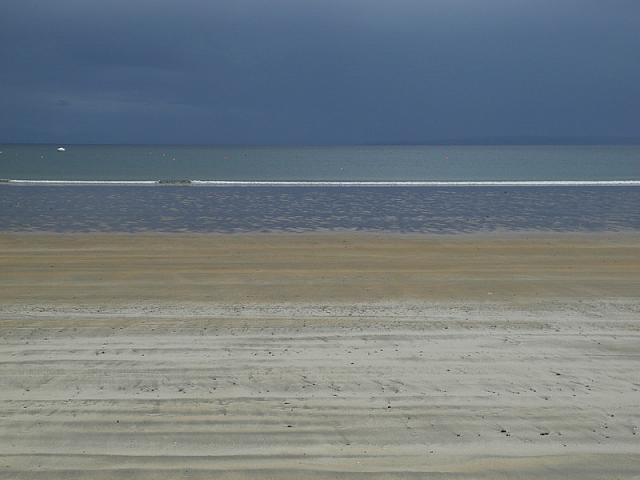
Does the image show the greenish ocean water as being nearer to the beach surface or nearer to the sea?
the sea

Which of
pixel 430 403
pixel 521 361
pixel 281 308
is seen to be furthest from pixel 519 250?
pixel 430 403

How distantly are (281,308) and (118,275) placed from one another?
4519 millimetres

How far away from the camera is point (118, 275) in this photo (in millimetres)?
12992

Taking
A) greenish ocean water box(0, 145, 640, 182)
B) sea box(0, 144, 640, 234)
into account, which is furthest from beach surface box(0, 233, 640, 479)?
greenish ocean water box(0, 145, 640, 182)

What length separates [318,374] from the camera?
22.2 feet

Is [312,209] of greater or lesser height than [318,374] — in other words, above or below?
below

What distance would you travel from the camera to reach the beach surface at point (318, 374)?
16.3 ft

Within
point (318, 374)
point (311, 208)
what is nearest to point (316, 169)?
point (311, 208)

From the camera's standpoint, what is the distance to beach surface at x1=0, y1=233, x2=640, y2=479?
16.3 ft

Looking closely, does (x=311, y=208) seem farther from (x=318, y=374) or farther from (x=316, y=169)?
(x=316, y=169)

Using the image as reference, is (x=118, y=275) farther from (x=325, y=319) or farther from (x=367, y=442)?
(x=367, y=442)

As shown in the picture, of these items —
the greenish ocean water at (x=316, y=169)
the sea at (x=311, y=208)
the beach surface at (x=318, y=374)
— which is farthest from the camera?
the greenish ocean water at (x=316, y=169)

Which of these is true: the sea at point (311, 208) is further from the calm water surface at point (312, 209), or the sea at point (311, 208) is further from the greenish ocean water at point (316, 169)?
the greenish ocean water at point (316, 169)

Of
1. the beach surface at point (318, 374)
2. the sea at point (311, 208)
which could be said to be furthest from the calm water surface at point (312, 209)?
the beach surface at point (318, 374)
